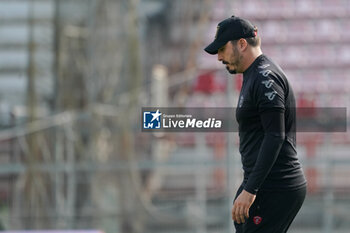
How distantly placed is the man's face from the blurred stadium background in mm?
3382

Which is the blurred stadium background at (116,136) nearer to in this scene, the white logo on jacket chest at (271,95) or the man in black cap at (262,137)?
the man in black cap at (262,137)

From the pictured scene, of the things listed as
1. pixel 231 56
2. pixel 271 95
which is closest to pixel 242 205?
pixel 271 95

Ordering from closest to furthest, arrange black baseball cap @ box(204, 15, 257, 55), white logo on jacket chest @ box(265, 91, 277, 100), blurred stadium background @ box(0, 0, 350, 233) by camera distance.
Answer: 1. white logo on jacket chest @ box(265, 91, 277, 100)
2. black baseball cap @ box(204, 15, 257, 55)
3. blurred stadium background @ box(0, 0, 350, 233)

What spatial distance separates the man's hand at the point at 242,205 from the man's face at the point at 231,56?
15.7 inches

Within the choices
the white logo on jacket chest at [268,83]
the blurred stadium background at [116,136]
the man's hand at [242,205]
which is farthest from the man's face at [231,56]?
the blurred stadium background at [116,136]

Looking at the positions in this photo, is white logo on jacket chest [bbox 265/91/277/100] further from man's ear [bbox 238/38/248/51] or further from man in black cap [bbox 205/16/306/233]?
man's ear [bbox 238/38/248/51]

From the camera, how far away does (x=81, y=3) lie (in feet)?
20.6

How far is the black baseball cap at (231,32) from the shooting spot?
2.24 metres

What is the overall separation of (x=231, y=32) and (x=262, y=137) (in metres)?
0.34

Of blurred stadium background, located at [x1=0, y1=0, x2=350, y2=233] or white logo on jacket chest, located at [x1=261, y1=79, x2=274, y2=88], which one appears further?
blurred stadium background, located at [x1=0, y1=0, x2=350, y2=233]

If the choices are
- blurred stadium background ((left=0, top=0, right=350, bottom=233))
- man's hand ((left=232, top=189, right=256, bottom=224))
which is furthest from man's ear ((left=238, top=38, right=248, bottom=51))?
blurred stadium background ((left=0, top=0, right=350, bottom=233))

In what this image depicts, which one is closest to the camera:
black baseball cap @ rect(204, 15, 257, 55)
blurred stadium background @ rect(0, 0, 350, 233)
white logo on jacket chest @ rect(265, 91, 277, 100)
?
white logo on jacket chest @ rect(265, 91, 277, 100)

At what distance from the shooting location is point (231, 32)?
88.3 inches

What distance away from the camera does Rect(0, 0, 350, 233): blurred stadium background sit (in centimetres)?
577
